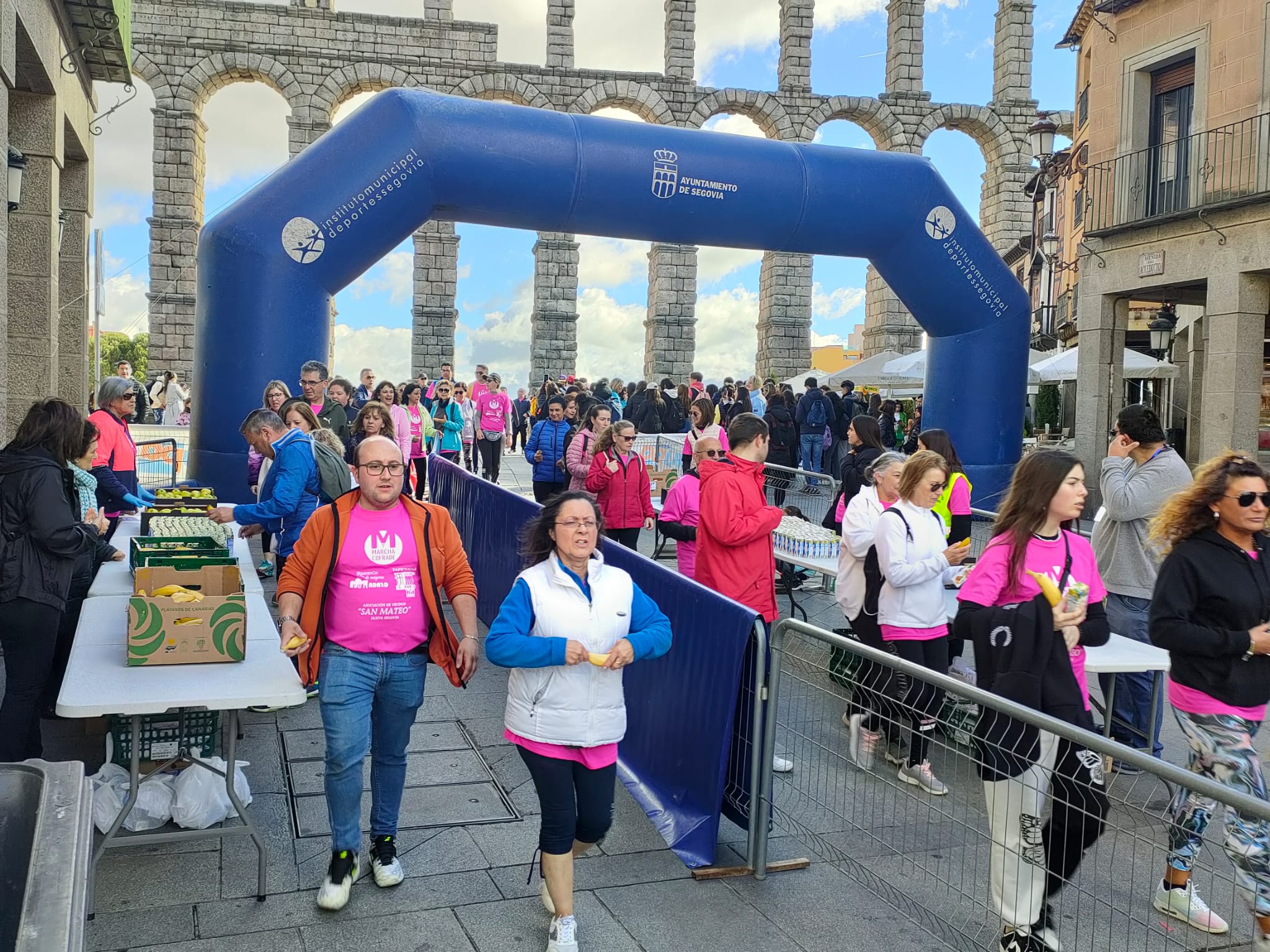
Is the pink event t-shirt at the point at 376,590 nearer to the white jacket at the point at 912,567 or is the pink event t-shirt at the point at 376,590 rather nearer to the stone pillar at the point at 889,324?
the white jacket at the point at 912,567

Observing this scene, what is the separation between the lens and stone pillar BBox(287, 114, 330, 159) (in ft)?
90.8

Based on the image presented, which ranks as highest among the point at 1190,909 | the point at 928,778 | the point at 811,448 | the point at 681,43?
the point at 681,43

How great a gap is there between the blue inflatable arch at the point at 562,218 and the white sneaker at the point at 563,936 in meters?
7.51

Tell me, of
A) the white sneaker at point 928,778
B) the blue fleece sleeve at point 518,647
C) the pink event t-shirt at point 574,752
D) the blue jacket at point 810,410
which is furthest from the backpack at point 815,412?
the blue fleece sleeve at point 518,647

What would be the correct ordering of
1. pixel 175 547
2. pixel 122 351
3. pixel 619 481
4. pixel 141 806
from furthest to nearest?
pixel 122 351 < pixel 619 481 < pixel 175 547 < pixel 141 806

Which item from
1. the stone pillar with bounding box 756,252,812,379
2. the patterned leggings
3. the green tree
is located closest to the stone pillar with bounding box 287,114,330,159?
the stone pillar with bounding box 756,252,812,379

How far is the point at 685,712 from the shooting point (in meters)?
4.78

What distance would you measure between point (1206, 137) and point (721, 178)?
25.0 ft

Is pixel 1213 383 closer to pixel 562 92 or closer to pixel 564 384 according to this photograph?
pixel 564 384

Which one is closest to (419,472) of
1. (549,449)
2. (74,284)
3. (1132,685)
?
(549,449)

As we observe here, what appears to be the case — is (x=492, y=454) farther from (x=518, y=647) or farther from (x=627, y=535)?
(x=518, y=647)

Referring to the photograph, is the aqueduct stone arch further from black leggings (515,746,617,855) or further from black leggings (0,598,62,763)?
black leggings (515,746,617,855)

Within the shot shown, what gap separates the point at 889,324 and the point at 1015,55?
8.39 m

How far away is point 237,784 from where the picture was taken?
15.3ft
